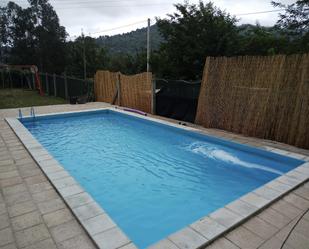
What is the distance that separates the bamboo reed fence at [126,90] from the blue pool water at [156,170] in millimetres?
1699

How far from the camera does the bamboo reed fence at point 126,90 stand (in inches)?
365

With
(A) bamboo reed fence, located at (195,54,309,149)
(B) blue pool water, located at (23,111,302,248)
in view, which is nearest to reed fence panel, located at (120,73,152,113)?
(B) blue pool water, located at (23,111,302,248)

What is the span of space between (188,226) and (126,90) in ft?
27.7

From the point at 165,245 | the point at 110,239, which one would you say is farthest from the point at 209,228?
the point at 110,239

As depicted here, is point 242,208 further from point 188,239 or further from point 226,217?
point 188,239

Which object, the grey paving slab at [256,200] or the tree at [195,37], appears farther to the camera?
the tree at [195,37]

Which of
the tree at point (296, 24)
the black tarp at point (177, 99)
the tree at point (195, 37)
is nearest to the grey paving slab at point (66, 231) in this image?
the black tarp at point (177, 99)

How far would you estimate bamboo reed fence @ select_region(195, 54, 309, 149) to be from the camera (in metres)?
5.26

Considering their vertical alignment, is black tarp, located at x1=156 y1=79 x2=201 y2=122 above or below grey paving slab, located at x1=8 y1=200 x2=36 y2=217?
above

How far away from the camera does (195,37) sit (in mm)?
12164

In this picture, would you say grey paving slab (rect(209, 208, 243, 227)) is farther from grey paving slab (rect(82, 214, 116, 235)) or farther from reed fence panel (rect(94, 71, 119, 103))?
reed fence panel (rect(94, 71, 119, 103))

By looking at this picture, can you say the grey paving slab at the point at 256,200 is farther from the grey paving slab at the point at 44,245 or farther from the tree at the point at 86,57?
the tree at the point at 86,57

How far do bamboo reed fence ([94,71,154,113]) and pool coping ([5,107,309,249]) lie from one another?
18.2 ft

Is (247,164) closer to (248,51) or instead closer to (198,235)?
(198,235)
